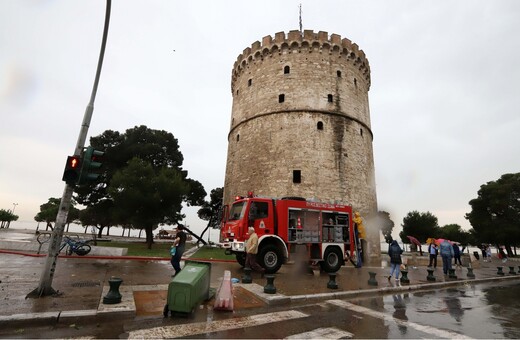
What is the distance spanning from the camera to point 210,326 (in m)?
4.68

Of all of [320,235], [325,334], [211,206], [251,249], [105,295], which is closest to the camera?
[325,334]

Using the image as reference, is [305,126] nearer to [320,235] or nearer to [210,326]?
[320,235]

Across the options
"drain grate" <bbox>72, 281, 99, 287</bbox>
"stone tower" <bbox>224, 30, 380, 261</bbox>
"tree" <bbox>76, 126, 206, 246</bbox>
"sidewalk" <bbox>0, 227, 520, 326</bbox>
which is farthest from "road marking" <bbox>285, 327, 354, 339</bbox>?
"tree" <bbox>76, 126, 206, 246</bbox>

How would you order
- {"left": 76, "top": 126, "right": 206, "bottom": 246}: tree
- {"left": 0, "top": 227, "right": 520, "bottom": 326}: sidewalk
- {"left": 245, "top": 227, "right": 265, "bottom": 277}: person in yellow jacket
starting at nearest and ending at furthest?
{"left": 0, "top": 227, "right": 520, "bottom": 326}: sidewalk < {"left": 245, "top": 227, "right": 265, "bottom": 277}: person in yellow jacket < {"left": 76, "top": 126, "right": 206, "bottom": 246}: tree

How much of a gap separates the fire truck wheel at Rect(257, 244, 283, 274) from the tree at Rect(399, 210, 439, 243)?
175ft

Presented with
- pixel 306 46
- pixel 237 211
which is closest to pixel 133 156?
pixel 306 46

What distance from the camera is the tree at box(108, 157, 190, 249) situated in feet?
73.3

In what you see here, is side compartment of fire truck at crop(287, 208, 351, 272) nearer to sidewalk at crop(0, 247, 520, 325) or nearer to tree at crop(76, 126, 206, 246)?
sidewalk at crop(0, 247, 520, 325)

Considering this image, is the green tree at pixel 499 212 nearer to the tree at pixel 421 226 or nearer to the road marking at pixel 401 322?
the tree at pixel 421 226

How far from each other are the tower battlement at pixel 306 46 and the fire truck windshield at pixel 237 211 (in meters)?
14.7

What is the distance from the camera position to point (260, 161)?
66.1ft

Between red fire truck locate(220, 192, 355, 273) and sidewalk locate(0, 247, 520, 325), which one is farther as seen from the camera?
red fire truck locate(220, 192, 355, 273)

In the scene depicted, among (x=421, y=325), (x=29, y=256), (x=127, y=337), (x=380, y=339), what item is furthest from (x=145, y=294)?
(x=29, y=256)

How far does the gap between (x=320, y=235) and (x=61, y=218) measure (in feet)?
29.9
